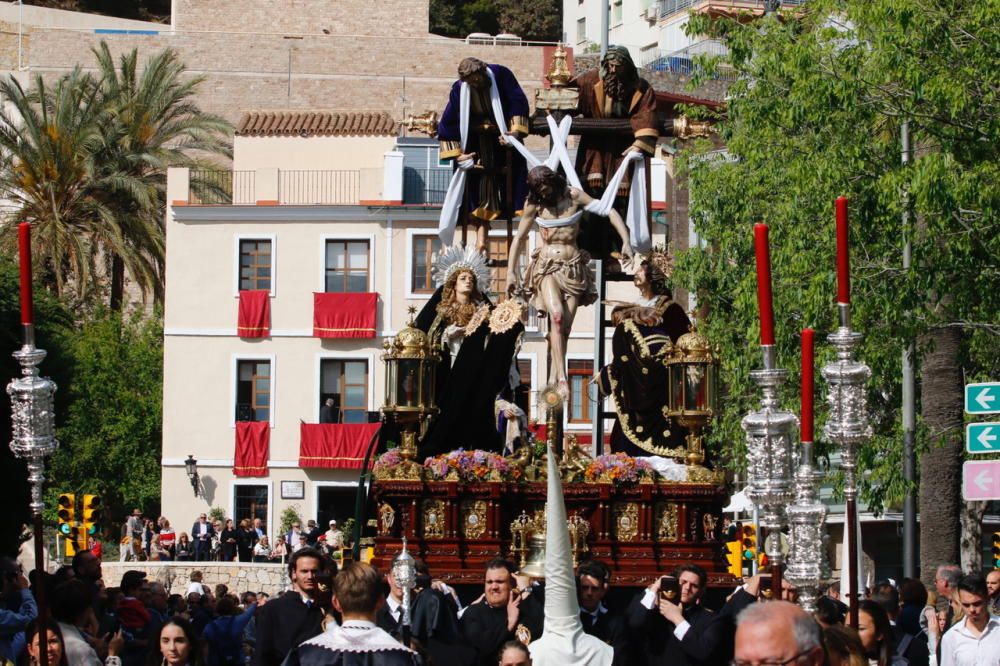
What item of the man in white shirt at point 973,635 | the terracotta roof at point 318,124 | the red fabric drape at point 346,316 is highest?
the terracotta roof at point 318,124

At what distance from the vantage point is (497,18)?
268ft

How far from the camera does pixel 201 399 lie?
50.1 metres

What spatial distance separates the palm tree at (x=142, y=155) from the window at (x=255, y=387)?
446 centimetres

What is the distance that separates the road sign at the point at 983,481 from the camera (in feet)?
50.1

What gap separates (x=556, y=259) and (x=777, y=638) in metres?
11.5

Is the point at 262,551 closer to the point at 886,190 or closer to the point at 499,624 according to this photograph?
the point at 886,190

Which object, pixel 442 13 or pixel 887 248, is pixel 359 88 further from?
pixel 887 248

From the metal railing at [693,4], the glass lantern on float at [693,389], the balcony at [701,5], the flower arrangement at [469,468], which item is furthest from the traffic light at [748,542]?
the metal railing at [693,4]

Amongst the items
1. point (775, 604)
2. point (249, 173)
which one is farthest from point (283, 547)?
point (775, 604)

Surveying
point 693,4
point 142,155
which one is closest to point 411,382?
point 142,155

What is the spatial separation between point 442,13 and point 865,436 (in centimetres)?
7210

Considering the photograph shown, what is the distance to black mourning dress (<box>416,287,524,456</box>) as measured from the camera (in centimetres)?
1791

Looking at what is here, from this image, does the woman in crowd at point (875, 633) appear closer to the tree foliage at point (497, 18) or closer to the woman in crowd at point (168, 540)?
the woman in crowd at point (168, 540)

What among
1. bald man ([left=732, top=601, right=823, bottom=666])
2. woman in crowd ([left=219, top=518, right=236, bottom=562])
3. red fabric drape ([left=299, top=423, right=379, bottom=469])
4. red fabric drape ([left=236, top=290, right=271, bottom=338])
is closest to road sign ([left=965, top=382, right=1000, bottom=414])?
bald man ([left=732, top=601, right=823, bottom=666])
